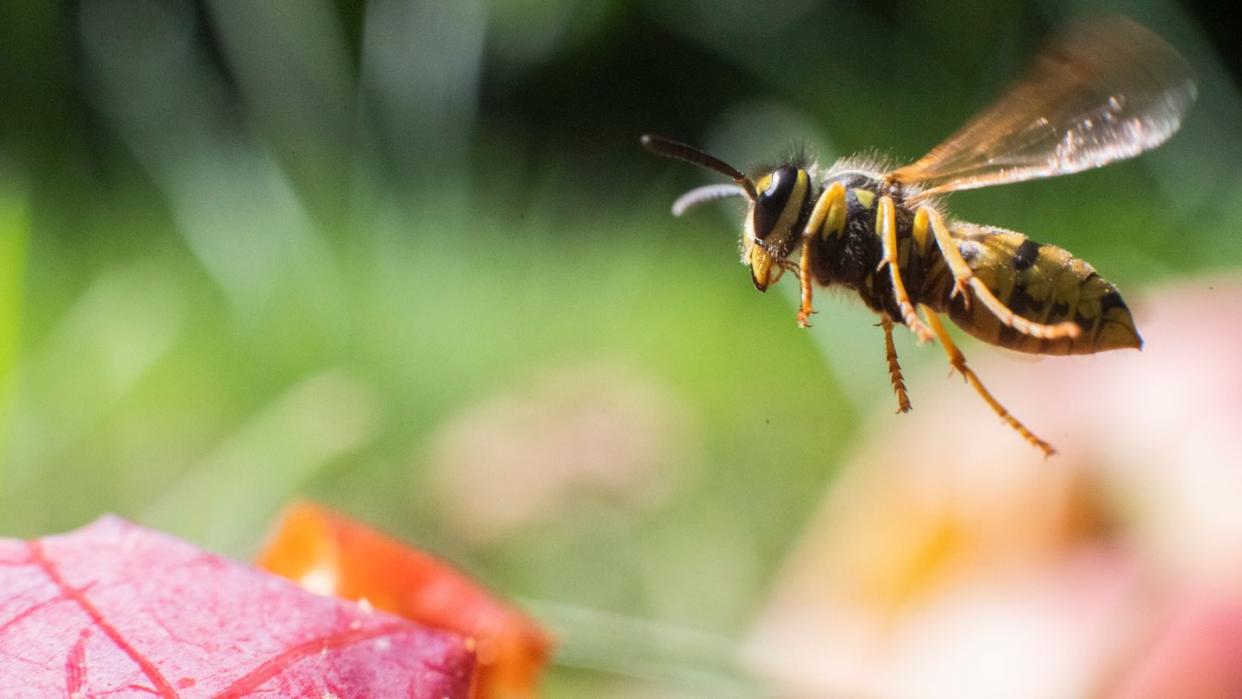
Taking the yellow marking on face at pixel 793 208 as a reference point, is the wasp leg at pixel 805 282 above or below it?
below

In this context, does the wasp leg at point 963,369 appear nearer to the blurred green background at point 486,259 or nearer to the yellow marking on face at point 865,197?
the yellow marking on face at point 865,197

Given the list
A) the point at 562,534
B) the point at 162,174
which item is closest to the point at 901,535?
the point at 562,534

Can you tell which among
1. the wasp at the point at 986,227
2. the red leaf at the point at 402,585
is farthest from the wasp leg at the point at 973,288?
the red leaf at the point at 402,585

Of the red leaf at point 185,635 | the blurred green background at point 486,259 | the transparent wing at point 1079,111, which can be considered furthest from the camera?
the blurred green background at point 486,259

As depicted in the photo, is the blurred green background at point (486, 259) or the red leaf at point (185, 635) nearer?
the red leaf at point (185, 635)

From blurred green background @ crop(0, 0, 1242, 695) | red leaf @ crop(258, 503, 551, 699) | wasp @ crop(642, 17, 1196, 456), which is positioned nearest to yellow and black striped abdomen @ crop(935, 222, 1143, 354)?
wasp @ crop(642, 17, 1196, 456)

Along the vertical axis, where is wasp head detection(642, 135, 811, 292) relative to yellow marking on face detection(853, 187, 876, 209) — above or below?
below

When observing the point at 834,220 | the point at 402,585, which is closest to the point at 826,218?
the point at 834,220

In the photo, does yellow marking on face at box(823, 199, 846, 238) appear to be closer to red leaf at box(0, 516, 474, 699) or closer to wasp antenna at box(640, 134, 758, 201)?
wasp antenna at box(640, 134, 758, 201)
